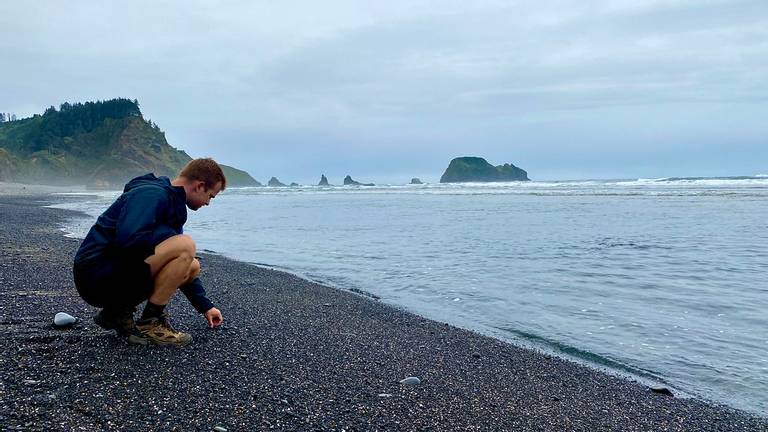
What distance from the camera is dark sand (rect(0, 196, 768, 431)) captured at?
381cm

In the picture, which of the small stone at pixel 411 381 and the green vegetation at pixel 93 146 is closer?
the small stone at pixel 411 381

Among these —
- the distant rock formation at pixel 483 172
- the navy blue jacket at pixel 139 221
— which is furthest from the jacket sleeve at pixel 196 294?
the distant rock formation at pixel 483 172

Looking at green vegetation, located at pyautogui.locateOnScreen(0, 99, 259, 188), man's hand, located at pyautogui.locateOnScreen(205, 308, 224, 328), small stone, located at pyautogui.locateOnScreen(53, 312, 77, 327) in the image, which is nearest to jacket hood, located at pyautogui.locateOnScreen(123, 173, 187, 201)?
man's hand, located at pyautogui.locateOnScreen(205, 308, 224, 328)

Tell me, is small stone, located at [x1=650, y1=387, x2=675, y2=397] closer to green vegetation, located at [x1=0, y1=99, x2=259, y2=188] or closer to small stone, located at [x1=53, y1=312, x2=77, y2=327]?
small stone, located at [x1=53, y1=312, x2=77, y2=327]

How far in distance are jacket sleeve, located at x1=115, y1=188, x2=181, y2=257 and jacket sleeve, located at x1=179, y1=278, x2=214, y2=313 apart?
731 mm

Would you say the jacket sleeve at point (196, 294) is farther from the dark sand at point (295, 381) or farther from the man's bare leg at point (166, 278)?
the dark sand at point (295, 381)

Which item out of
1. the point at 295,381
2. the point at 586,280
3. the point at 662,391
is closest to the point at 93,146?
the point at 586,280

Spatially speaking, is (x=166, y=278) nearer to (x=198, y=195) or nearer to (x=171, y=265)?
(x=171, y=265)

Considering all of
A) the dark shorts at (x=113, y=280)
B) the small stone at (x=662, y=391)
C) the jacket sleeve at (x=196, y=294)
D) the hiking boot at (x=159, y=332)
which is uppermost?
the dark shorts at (x=113, y=280)

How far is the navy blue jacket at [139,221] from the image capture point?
4391 millimetres

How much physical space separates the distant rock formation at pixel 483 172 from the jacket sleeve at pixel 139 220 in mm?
149838

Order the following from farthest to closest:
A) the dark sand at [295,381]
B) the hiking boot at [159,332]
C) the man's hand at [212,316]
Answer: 1. the man's hand at [212,316]
2. the hiking boot at [159,332]
3. the dark sand at [295,381]

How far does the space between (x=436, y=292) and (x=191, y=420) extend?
25.2ft

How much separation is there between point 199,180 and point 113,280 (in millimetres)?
1107
